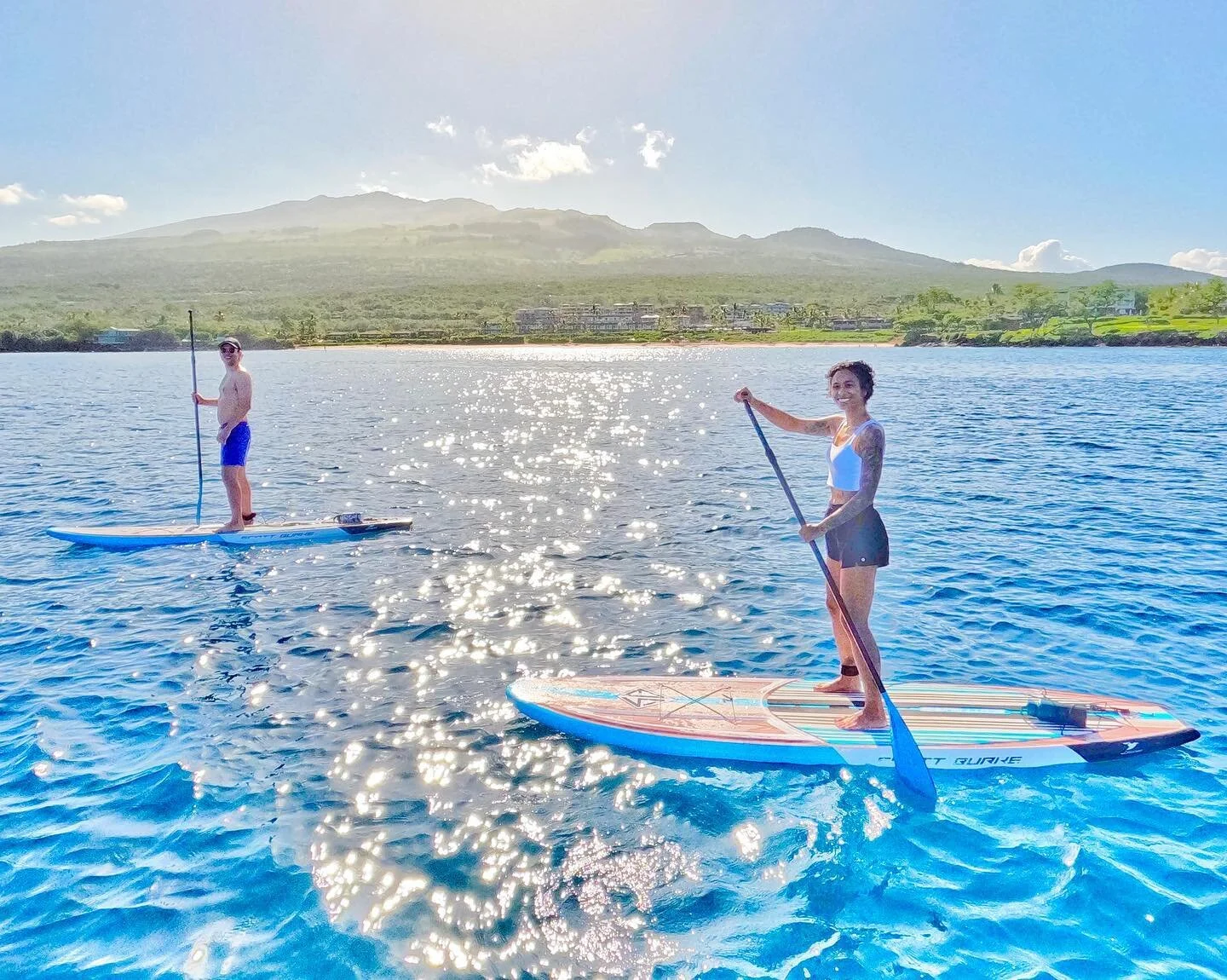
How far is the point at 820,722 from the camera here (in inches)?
321

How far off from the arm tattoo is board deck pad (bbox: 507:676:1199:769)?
2.27m

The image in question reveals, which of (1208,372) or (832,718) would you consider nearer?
(832,718)

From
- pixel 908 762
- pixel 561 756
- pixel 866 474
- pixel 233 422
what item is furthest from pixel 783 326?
→ pixel 561 756

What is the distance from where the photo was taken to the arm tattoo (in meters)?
7.21

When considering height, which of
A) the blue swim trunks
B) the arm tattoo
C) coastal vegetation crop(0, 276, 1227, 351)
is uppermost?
coastal vegetation crop(0, 276, 1227, 351)

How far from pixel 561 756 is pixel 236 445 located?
1039 cm

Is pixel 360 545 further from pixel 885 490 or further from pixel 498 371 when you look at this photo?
pixel 498 371

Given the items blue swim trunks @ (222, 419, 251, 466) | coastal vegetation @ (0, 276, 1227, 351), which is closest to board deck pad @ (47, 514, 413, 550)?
blue swim trunks @ (222, 419, 251, 466)

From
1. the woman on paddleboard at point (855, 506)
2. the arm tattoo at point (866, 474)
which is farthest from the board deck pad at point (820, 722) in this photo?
the arm tattoo at point (866, 474)

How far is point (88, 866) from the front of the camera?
6.35m

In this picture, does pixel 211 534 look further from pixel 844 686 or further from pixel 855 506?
pixel 855 506

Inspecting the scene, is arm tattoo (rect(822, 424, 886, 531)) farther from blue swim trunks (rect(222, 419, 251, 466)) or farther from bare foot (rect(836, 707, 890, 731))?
blue swim trunks (rect(222, 419, 251, 466))

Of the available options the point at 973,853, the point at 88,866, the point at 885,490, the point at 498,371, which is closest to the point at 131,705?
the point at 88,866

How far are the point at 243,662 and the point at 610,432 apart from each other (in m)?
25.6
